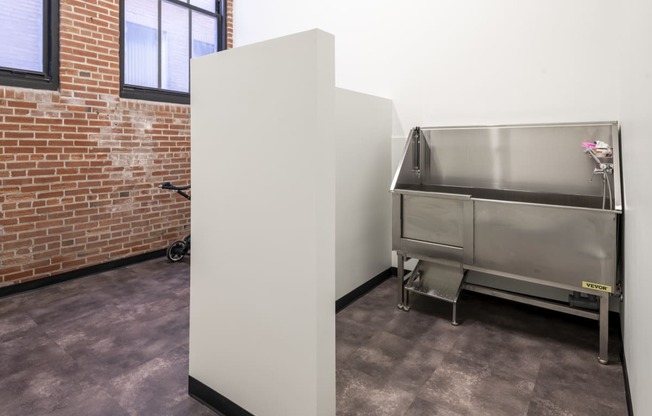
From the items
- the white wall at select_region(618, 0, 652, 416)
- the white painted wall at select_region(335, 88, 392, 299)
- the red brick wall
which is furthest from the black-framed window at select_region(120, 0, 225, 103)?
the white wall at select_region(618, 0, 652, 416)

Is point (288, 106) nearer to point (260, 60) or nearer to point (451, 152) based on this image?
point (260, 60)

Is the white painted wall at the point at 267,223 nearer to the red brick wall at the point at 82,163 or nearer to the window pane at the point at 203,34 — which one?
the red brick wall at the point at 82,163

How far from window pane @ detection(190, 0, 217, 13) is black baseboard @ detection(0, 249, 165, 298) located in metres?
3.06

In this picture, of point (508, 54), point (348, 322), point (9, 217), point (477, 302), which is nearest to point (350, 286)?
point (348, 322)

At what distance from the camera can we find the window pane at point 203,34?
4820mm

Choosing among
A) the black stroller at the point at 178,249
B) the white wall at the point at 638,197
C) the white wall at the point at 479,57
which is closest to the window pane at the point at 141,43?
the black stroller at the point at 178,249

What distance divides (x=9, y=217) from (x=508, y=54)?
14.3 feet

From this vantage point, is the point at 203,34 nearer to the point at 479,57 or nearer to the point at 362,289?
the point at 479,57

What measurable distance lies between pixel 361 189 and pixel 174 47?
2.97 metres

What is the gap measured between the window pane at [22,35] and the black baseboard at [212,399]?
3.16 m

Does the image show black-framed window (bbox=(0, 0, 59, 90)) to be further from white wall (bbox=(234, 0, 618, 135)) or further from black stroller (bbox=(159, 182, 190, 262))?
white wall (bbox=(234, 0, 618, 135))

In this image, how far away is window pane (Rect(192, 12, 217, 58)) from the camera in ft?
15.8

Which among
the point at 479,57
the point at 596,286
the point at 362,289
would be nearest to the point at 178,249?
the point at 362,289

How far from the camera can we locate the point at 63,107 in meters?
3.55
